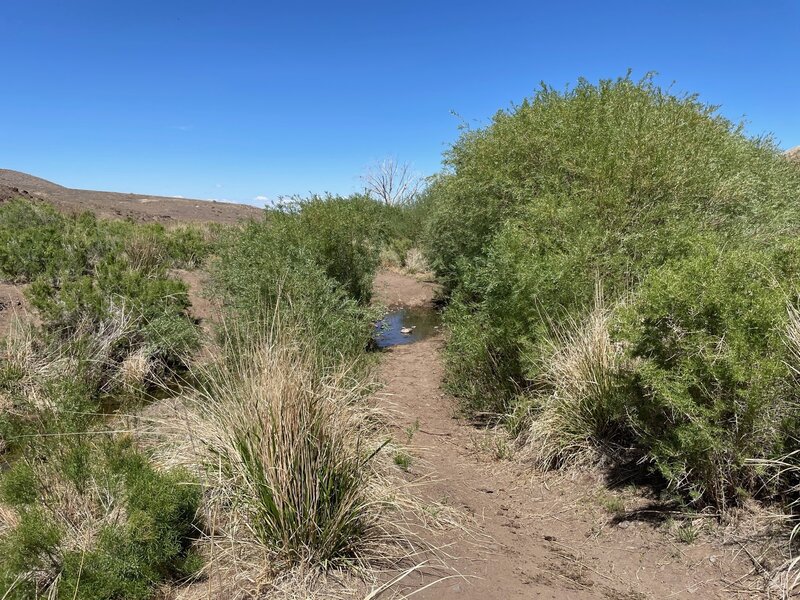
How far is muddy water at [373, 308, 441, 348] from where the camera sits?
14.5 m

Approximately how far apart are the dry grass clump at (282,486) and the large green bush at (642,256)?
2.30m

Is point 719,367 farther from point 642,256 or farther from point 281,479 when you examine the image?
point 642,256

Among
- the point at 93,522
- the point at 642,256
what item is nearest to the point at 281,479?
the point at 93,522

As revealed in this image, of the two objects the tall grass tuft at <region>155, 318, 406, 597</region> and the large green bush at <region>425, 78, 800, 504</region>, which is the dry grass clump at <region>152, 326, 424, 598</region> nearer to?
the tall grass tuft at <region>155, 318, 406, 597</region>

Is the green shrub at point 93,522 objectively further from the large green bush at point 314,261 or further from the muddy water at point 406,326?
the muddy water at point 406,326

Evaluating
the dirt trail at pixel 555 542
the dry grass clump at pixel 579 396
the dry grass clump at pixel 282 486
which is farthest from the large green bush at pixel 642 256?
the dry grass clump at pixel 282 486

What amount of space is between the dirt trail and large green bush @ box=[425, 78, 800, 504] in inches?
20.4

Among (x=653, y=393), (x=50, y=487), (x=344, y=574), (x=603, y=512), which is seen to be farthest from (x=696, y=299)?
(x=50, y=487)

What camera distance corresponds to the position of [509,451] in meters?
5.87

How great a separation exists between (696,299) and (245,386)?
3.16m

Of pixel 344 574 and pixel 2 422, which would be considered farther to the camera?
pixel 2 422

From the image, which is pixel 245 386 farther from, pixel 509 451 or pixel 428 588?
pixel 509 451

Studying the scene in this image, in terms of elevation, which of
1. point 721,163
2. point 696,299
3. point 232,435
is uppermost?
point 721,163

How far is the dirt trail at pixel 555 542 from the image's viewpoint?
3.17m
